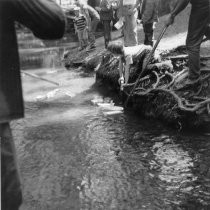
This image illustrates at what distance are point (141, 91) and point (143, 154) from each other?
2.81m

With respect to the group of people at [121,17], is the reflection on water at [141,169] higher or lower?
lower

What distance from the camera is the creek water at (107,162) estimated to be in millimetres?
6180

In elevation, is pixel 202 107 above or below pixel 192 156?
above

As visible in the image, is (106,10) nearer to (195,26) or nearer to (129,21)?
(129,21)

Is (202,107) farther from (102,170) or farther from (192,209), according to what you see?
(192,209)

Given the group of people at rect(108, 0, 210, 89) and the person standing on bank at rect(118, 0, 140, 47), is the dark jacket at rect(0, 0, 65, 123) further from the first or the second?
the person standing on bank at rect(118, 0, 140, 47)

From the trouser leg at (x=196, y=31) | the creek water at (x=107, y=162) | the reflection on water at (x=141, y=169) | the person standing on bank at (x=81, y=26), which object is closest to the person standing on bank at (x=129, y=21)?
the creek water at (x=107, y=162)

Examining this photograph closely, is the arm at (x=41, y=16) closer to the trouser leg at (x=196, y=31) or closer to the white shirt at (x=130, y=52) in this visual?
the trouser leg at (x=196, y=31)

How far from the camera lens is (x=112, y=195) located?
20.7 ft

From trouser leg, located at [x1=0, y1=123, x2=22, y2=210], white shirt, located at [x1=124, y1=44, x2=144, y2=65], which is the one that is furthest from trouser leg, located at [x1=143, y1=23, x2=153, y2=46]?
trouser leg, located at [x1=0, y1=123, x2=22, y2=210]

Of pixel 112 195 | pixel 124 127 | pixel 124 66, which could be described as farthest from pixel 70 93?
pixel 112 195

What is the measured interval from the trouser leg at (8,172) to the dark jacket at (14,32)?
0.13m

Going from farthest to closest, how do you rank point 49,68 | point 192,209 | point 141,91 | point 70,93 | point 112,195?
1. point 49,68
2. point 70,93
3. point 141,91
4. point 112,195
5. point 192,209

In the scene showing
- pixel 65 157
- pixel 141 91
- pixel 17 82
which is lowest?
pixel 65 157
